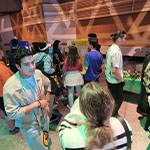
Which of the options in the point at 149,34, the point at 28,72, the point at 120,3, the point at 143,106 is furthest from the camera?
the point at 120,3

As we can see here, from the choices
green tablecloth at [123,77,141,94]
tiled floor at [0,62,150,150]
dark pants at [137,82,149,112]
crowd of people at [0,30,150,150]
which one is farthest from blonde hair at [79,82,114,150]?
green tablecloth at [123,77,141,94]

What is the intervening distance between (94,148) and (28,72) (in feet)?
2.96

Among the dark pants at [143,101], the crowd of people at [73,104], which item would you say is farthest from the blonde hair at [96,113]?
the dark pants at [143,101]

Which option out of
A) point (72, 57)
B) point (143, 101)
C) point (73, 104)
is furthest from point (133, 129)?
point (73, 104)

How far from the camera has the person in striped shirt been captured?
0.60m

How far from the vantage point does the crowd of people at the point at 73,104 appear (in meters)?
0.63

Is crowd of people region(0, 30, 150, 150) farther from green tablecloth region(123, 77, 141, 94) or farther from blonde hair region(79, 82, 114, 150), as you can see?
green tablecloth region(123, 77, 141, 94)

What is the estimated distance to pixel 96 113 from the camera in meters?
0.63

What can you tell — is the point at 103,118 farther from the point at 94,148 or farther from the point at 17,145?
the point at 17,145

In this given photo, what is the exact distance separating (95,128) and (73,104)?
0.80ft

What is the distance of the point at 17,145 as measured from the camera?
6.79ft

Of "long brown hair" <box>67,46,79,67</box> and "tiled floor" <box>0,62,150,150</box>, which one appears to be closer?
"tiled floor" <box>0,62,150,150</box>

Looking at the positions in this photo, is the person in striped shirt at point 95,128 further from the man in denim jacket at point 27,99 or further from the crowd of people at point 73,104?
the man in denim jacket at point 27,99

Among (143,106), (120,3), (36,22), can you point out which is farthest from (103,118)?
(36,22)
